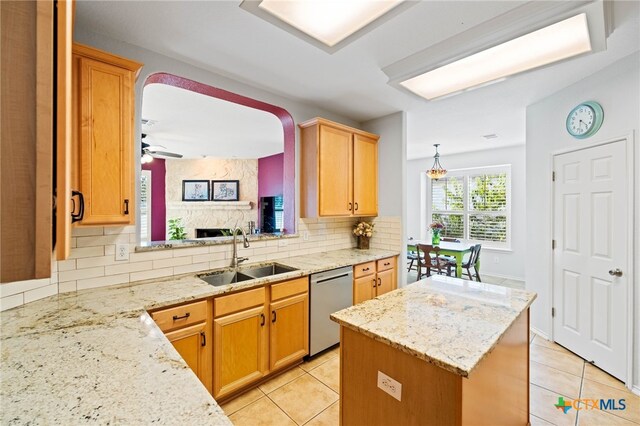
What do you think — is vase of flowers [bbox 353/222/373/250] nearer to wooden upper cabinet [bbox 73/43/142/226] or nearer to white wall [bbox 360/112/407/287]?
white wall [bbox 360/112/407/287]

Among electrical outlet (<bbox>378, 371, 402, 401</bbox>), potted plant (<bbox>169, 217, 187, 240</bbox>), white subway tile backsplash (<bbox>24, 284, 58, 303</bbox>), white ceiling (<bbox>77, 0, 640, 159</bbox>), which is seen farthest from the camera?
potted plant (<bbox>169, 217, 187, 240</bbox>)

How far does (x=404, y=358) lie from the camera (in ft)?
3.75

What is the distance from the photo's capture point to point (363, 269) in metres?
3.07

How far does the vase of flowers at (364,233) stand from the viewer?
147 inches

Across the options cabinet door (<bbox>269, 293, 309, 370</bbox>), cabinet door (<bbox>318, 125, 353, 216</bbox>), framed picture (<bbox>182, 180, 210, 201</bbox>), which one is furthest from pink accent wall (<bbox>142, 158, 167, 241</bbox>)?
cabinet door (<bbox>269, 293, 309, 370</bbox>)

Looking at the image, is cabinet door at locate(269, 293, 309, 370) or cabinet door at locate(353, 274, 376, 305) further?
cabinet door at locate(353, 274, 376, 305)

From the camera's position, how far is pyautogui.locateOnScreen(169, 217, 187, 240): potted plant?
252 inches

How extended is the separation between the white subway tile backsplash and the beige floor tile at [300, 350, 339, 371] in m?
1.93

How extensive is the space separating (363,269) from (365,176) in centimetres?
123

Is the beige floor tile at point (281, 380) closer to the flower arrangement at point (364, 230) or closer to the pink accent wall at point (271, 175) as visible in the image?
the flower arrangement at point (364, 230)

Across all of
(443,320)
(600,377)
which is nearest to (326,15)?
(443,320)

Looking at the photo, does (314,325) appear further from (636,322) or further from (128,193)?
(636,322)

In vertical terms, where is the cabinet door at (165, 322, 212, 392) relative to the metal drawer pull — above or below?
below

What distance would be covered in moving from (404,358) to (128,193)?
1.83 m
